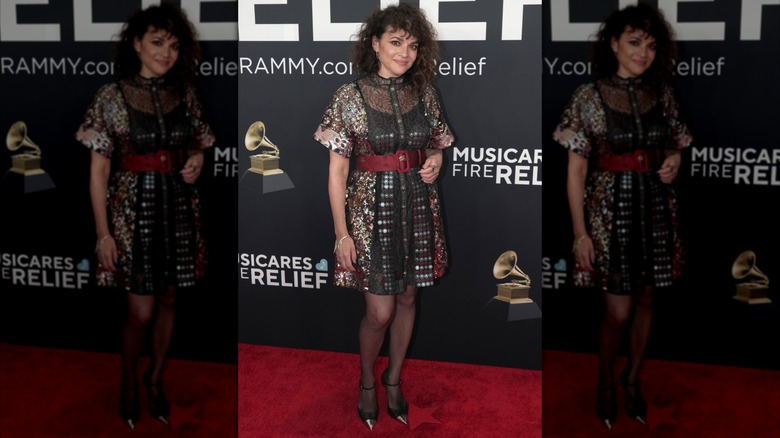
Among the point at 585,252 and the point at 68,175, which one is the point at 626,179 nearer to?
the point at 585,252

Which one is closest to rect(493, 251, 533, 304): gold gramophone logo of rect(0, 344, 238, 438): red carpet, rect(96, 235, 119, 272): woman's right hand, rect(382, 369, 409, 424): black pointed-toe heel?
rect(382, 369, 409, 424): black pointed-toe heel

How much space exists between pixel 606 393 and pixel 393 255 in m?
0.98

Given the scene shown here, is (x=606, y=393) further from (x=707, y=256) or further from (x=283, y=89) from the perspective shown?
(x=283, y=89)

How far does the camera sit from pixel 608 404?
2631 millimetres

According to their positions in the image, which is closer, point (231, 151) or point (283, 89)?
point (231, 151)

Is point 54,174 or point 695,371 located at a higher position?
point 54,174

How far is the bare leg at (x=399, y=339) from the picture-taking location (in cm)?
324

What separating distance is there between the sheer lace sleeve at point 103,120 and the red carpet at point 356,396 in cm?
144

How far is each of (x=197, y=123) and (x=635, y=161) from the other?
143 cm

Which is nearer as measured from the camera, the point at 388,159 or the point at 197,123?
the point at 197,123

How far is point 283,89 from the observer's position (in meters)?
3.38

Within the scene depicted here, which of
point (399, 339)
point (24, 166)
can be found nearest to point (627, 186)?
point (399, 339)

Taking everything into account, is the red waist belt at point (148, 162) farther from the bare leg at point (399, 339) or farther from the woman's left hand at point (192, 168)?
the bare leg at point (399, 339)

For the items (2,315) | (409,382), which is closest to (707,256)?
(409,382)
